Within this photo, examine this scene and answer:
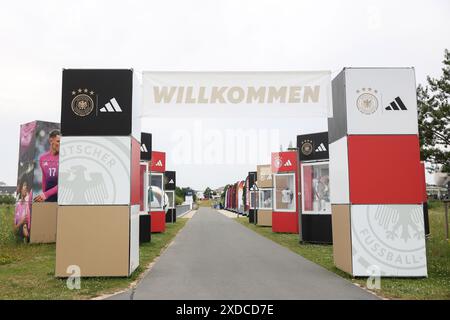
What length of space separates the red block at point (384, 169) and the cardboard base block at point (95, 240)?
450cm

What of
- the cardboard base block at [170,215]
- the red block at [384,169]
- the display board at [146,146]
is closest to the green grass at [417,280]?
the red block at [384,169]

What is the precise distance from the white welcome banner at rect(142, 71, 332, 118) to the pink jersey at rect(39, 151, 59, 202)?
803 cm

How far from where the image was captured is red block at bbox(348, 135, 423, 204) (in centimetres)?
794

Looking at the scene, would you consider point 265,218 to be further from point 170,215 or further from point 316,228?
point 316,228

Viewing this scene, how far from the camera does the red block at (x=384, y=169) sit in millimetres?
7941

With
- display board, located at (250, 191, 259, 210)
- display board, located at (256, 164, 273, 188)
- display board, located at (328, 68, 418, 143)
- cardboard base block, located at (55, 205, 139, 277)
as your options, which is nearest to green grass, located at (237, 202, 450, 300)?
display board, located at (328, 68, 418, 143)

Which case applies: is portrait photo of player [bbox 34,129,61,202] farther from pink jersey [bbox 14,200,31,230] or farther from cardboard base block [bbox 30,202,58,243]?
pink jersey [bbox 14,200,31,230]

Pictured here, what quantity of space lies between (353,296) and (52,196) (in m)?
12.0

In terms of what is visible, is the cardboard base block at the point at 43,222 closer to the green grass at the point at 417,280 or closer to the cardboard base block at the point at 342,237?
the green grass at the point at 417,280

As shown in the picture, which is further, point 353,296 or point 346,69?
Answer: point 346,69

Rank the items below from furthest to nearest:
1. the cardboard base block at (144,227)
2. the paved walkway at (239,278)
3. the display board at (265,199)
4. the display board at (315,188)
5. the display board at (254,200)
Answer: the display board at (254,200) → the display board at (265,199) → the cardboard base block at (144,227) → the display board at (315,188) → the paved walkway at (239,278)

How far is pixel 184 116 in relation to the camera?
339 inches
